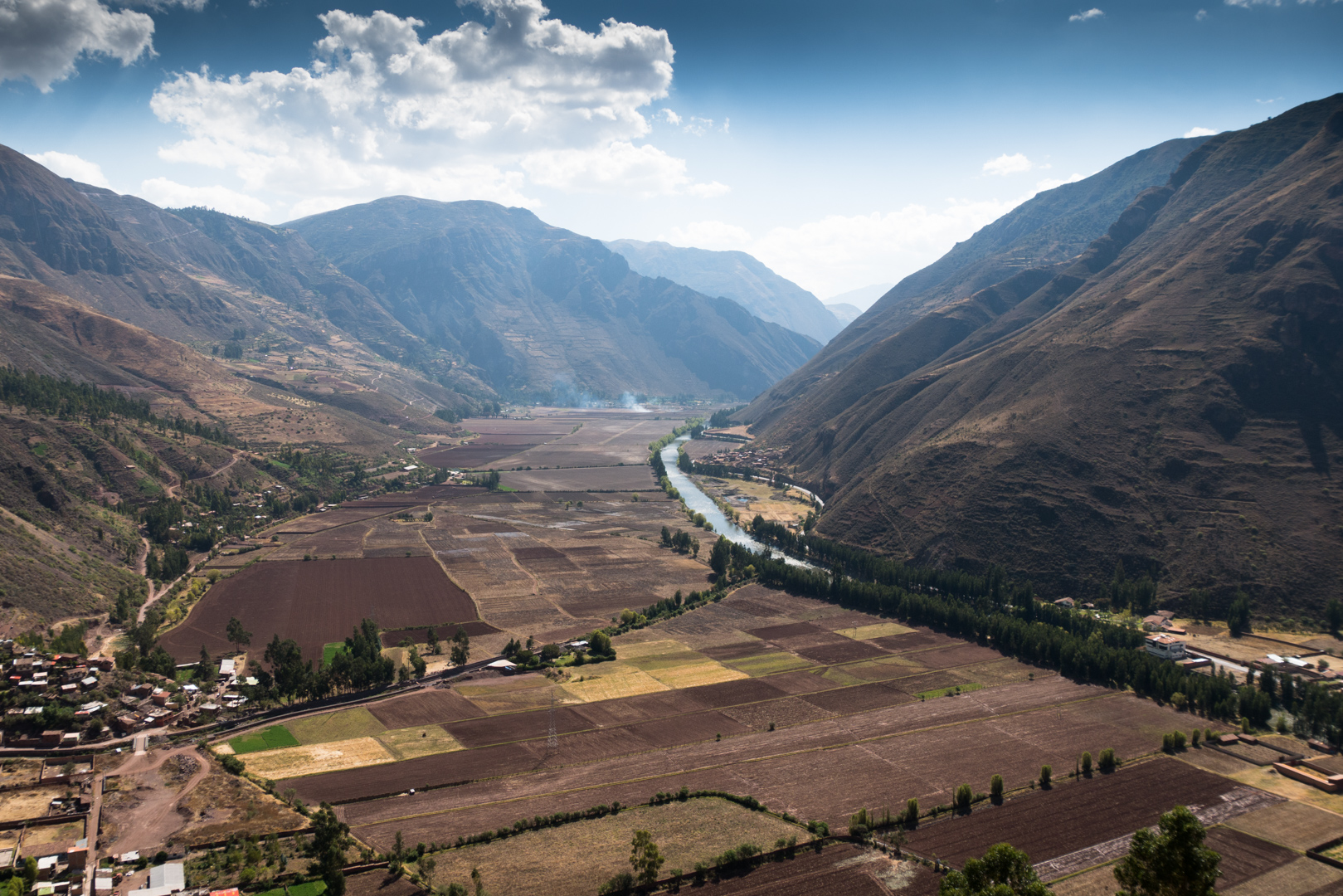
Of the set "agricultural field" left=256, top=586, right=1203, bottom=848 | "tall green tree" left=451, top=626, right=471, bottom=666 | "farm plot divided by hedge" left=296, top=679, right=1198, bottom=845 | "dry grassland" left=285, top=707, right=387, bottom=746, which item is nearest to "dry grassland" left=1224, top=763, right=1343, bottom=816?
"agricultural field" left=256, top=586, right=1203, bottom=848

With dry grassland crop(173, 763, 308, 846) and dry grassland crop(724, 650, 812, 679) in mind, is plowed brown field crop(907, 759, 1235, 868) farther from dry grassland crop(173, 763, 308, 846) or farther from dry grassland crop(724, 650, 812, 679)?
dry grassland crop(173, 763, 308, 846)

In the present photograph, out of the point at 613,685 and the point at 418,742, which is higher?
the point at 418,742

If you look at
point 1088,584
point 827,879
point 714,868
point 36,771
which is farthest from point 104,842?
point 1088,584

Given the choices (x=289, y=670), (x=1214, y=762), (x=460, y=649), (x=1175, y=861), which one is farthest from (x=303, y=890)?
(x=1214, y=762)

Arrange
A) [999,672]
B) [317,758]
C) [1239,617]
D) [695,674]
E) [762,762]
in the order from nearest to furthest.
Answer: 1. [317,758]
2. [762,762]
3. [695,674]
4. [999,672]
5. [1239,617]

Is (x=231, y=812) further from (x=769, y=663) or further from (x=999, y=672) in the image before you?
(x=999, y=672)

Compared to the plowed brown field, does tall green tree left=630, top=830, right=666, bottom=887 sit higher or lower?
higher

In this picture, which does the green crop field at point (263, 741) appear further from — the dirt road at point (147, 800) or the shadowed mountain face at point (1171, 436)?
the shadowed mountain face at point (1171, 436)
